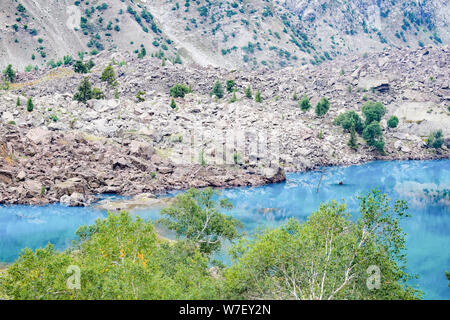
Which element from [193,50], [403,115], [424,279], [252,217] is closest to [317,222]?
[424,279]

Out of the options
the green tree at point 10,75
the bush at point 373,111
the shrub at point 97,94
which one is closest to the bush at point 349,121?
the bush at point 373,111

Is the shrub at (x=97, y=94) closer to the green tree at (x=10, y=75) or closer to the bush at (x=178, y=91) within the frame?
the bush at (x=178, y=91)

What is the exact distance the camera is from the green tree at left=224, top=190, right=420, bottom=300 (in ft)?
61.2

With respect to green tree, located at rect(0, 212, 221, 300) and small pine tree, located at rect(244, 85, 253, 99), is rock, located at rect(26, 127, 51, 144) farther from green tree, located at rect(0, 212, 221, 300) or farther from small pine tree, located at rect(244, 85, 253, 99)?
small pine tree, located at rect(244, 85, 253, 99)

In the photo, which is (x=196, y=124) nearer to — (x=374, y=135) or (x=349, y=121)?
(x=349, y=121)

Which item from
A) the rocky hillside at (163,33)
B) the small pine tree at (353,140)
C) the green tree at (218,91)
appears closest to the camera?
the small pine tree at (353,140)

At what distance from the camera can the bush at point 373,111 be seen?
94.4 meters

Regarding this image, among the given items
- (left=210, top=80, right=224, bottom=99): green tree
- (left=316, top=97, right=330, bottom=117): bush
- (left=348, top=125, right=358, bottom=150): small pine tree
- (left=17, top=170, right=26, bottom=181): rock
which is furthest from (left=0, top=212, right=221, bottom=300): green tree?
(left=316, top=97, right=330, bottom=117): bush

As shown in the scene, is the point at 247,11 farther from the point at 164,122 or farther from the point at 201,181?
the point at 201,181

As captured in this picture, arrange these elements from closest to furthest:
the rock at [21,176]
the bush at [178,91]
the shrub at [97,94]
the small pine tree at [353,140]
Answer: the rock at [21,176], the shrub at [97,94], the small pine tree at [353,140], the bush at [178,91]

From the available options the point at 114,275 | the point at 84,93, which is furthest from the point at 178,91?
the point at 114,275

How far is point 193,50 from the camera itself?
6521 inches

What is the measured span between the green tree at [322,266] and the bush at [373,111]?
252ft

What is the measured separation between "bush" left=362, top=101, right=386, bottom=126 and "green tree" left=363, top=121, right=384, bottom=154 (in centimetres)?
383
